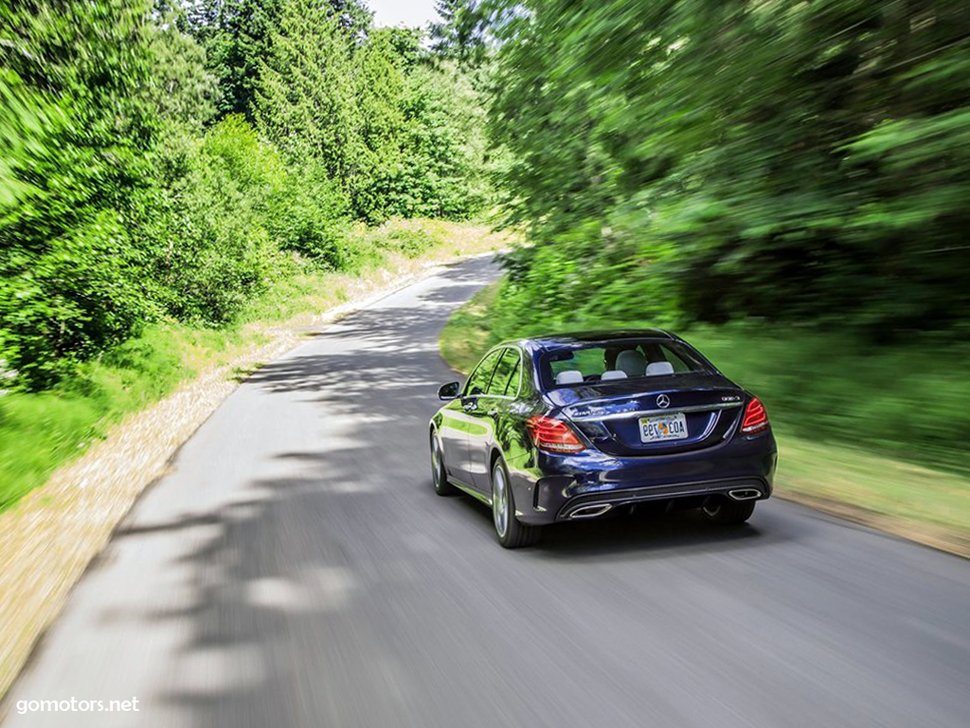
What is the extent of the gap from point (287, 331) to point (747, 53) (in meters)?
27.8

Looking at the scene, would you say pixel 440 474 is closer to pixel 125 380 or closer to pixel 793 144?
pixel 793 144

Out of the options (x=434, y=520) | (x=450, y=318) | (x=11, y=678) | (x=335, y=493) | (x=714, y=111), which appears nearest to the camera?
(x=11, y=678)

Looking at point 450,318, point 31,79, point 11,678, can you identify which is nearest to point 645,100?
point 11,678

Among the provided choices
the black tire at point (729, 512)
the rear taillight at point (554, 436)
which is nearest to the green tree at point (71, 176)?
the rear taillight at point (554, 436)

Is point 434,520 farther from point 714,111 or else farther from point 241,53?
point 241,53

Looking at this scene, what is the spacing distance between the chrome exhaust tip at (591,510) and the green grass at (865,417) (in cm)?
221

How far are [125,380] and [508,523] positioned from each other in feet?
42.5

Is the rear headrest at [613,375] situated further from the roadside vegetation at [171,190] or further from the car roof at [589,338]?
the roadside vegetation at [171,190]

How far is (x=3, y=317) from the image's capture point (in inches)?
528

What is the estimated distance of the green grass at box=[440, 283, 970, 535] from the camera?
7.35 metres

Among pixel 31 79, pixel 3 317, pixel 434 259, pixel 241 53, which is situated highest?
pixel 241 53

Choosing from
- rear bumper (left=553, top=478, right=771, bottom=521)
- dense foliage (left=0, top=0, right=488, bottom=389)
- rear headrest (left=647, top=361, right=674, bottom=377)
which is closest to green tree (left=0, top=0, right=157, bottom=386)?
dense foliage (left=0, top=0, right=488, bottom=389)

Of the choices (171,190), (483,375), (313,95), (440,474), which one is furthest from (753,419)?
(313,95)

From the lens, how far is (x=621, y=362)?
23.5 feet
